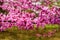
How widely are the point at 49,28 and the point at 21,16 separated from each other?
11.9 ft

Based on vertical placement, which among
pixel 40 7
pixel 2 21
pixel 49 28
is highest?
pixel 40 7

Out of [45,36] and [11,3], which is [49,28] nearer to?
[45,36]

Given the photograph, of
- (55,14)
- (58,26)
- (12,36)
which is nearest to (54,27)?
(58,26)

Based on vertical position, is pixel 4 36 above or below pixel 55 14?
below

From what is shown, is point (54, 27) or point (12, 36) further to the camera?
point (54, 27)

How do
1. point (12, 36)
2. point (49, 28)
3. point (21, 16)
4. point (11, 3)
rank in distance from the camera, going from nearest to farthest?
point (21, 16), point (11, 3), point (12, 36), point (49, 28)

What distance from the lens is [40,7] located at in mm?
5168

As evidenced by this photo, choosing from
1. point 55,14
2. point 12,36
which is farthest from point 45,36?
point 55,14

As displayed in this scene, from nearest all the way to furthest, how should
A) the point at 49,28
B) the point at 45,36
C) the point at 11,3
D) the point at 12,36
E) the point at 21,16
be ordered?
the point at 21,16, the point at 11,3, the point at 45,36, the point at 12,36, the point at 49,28

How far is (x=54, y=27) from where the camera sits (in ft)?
28.0

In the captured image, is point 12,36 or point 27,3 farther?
point 12,36

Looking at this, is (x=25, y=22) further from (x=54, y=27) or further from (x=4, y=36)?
(x=54, y=27)

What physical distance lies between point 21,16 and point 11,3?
0.65 m

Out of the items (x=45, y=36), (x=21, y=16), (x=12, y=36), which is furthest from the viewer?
(x=12, y=36)
